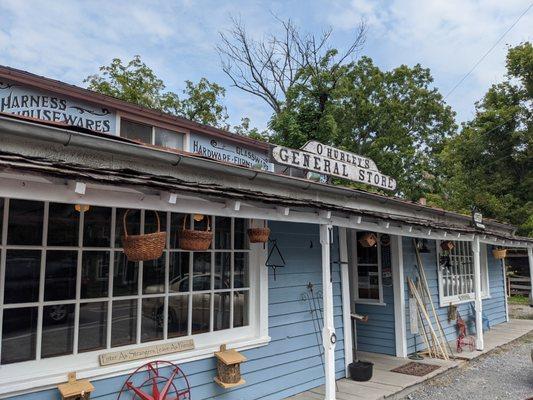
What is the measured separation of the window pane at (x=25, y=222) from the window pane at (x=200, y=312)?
1685mm

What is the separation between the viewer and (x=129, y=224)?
4035mm

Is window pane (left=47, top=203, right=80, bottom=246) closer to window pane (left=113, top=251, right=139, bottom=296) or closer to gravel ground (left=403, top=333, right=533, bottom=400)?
window pane (left=113, top=251, right=139, bottom=296)

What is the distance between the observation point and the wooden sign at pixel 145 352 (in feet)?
12.4

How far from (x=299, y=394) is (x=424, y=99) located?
26.6 m

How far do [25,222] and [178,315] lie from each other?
1704 mm

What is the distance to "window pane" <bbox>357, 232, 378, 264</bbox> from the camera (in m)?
8.17

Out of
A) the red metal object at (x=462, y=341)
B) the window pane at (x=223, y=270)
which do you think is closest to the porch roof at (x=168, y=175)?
the window pane at (x=223, y=270)

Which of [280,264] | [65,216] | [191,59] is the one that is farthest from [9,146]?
[191,59]

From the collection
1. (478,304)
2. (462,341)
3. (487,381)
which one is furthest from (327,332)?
(462,341)

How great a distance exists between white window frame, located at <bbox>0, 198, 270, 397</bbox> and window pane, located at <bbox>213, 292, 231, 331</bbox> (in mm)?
57

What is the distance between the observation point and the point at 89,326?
372 centimetres

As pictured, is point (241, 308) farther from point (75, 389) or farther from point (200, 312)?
point (75, 389)

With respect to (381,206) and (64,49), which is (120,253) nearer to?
(381,206)

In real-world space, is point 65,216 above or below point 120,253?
above
